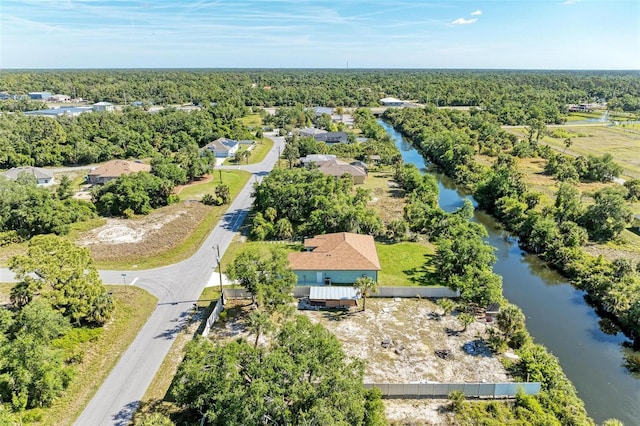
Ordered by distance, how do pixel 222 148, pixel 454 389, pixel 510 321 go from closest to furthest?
pixel 454 389 → pixel 510 321 → pixel 222 148

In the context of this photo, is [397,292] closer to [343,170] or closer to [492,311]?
[492,311]

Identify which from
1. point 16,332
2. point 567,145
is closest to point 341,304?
point 16,332

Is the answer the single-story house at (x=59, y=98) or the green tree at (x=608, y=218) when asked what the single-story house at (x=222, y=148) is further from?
the single-story house at (x=59, y=98)

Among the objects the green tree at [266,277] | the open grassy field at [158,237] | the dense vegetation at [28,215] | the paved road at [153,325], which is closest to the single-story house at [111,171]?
the open grassy field at [158,237]

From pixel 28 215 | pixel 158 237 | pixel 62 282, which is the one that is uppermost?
pixel 28 215

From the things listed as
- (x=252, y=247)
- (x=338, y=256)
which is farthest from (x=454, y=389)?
(x=252, y=247)

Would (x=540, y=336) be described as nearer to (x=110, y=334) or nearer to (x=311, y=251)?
(x=311, y=251)

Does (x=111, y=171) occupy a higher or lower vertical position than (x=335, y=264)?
higher
